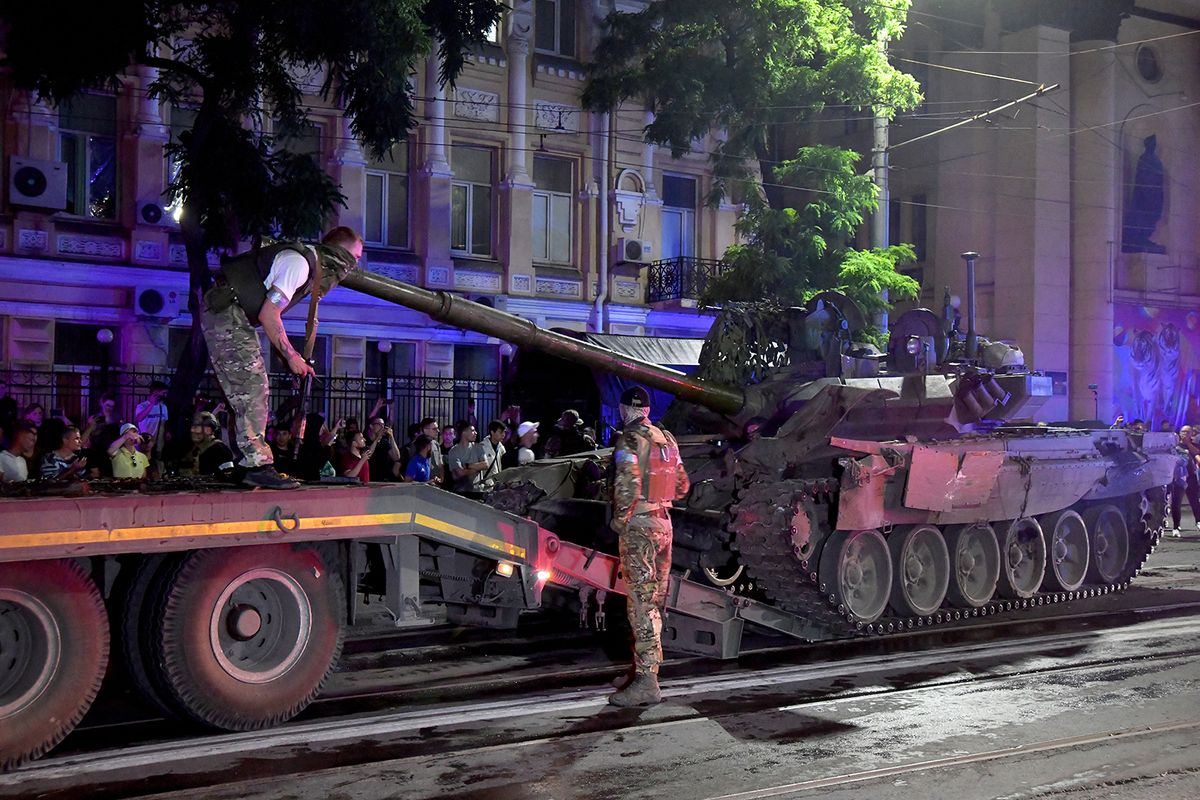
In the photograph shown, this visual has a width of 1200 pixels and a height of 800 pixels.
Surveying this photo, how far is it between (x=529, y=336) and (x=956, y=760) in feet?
15.8

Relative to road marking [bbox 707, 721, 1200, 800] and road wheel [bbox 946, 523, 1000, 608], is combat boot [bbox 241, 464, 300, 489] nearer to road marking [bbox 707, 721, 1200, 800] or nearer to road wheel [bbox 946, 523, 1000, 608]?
road marking [bbox 707, 721, 1200, 800]

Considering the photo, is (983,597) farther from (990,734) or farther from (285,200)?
(285,200)

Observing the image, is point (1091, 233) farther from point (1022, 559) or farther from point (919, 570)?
point (919, 570)

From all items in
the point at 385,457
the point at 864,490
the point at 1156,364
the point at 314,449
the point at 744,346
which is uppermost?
the point at 1156,364

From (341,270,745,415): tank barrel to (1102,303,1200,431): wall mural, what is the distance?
955 inches

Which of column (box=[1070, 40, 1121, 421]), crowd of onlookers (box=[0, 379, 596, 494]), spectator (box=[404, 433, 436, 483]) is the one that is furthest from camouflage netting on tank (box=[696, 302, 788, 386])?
column (box=[1070, 40, 1121, 421])

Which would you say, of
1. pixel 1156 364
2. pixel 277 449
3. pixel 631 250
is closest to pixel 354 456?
pixel 277 449

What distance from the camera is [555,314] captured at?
26.0m

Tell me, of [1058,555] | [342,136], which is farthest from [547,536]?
[342,136]

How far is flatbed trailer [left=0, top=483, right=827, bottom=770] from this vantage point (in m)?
6.61

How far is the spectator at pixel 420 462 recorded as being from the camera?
14086 mm

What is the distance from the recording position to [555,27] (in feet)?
85.7

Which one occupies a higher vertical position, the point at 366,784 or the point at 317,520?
the point at 317,520

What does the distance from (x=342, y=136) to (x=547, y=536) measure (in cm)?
1666
